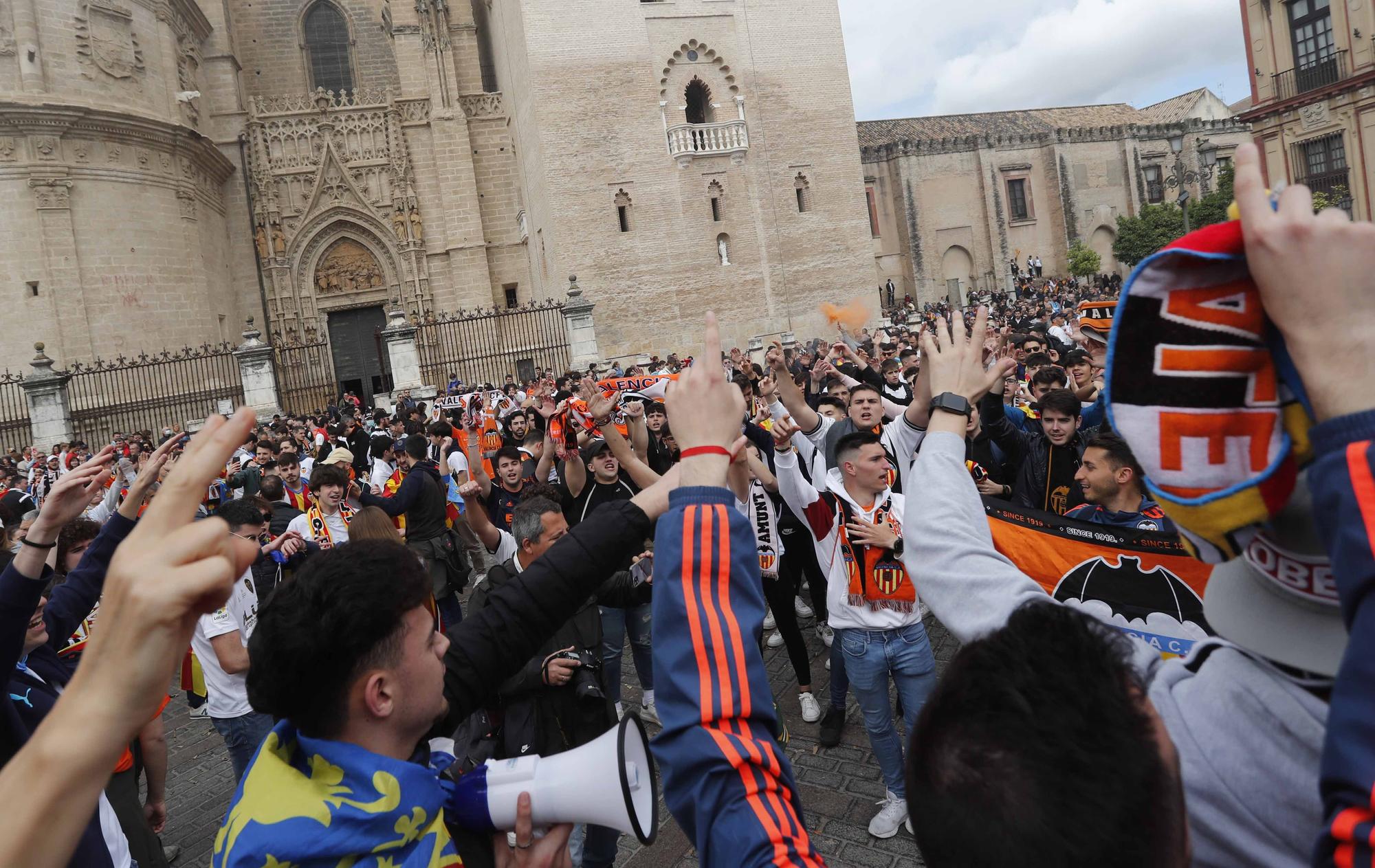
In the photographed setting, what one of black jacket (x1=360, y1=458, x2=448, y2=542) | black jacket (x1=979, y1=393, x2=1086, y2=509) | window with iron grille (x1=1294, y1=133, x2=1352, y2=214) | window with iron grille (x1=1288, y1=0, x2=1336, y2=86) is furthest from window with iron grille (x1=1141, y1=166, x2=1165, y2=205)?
black jacket (x1=360, y1=458, x2=448, y2=542)

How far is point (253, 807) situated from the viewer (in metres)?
1.60

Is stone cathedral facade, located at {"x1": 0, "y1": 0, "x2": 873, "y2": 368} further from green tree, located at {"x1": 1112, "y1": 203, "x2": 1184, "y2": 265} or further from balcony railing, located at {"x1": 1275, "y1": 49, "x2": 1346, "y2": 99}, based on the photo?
green tree, located at {"x1": 1112, "y1": 203, "x2": 1184, "y2": 265}

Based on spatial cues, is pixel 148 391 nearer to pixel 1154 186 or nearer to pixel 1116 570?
pixel 1116 570

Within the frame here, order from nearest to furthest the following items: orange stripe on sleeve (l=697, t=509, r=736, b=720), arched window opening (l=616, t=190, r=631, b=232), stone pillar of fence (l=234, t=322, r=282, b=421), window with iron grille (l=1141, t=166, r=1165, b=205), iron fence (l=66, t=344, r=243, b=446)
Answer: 1. orange stripe on sleeve (l=697, t=509, r=736, b=720)
2. stone pillar of fence (l=234, t=322, r=282, b=421)
3. iron fence (l=66, t=344, r=243, b=446)
4. arched window opening (l=616, t=190, r=631, b=232)
5. window with iron grille (l=1141, t=166, r=1165, b=205)

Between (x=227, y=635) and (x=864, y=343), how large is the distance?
46.0 ft

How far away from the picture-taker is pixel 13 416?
20.3 m

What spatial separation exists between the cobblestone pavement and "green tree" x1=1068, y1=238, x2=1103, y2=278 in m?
39.7

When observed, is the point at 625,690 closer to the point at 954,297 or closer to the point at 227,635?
the point at 227,635

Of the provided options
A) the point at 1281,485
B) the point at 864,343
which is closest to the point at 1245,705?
the point at 1281,485

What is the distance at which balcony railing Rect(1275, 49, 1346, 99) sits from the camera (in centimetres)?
Answer: 2475

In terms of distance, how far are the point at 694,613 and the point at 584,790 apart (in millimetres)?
437

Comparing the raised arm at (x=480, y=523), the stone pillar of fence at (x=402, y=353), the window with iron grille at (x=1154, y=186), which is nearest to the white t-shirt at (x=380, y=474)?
the raised arm at (x=480, y=523)

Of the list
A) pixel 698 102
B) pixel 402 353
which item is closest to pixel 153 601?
pixel 402 353

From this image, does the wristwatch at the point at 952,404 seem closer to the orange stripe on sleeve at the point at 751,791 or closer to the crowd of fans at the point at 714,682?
the crowd of fans at the point at 714,682
